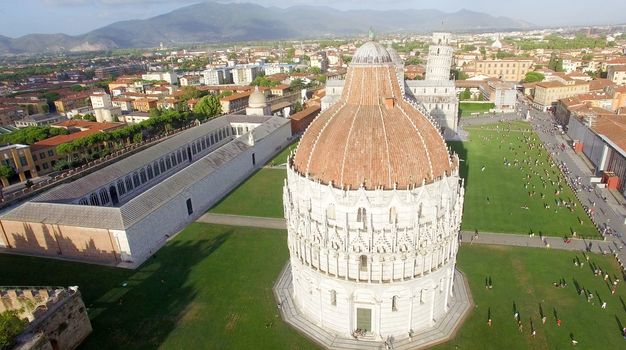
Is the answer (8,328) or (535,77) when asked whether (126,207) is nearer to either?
(8,328)

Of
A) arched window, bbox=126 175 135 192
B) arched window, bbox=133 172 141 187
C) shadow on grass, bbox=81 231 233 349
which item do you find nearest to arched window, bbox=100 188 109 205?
arched window, bbox=126 175 135 192

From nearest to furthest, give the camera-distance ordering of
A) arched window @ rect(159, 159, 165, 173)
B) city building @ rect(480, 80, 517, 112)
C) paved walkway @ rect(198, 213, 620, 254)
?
1. paved walkway @ rect(198, 213, 620, 254)
2. arched window @ rect(159, 159, 165, 173)
3. city building @ rect(480, 80, 517, 112)

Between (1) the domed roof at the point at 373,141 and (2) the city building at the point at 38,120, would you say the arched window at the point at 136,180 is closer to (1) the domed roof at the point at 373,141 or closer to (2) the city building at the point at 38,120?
(1) the domed roof at the point at 373,141

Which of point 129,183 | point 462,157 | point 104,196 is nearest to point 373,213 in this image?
point 104,196

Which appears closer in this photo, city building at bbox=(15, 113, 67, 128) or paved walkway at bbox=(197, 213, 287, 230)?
paved walkway at bbox=(197, 213, 287, 230)

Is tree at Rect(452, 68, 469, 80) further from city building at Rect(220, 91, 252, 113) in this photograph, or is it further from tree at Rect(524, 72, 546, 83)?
city building at Rect(220, 91, 252, 113)

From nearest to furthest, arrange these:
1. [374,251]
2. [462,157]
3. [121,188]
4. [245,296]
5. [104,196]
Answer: [374,251] < [245,296] < [104,196] < [121,188] < [462,157]
